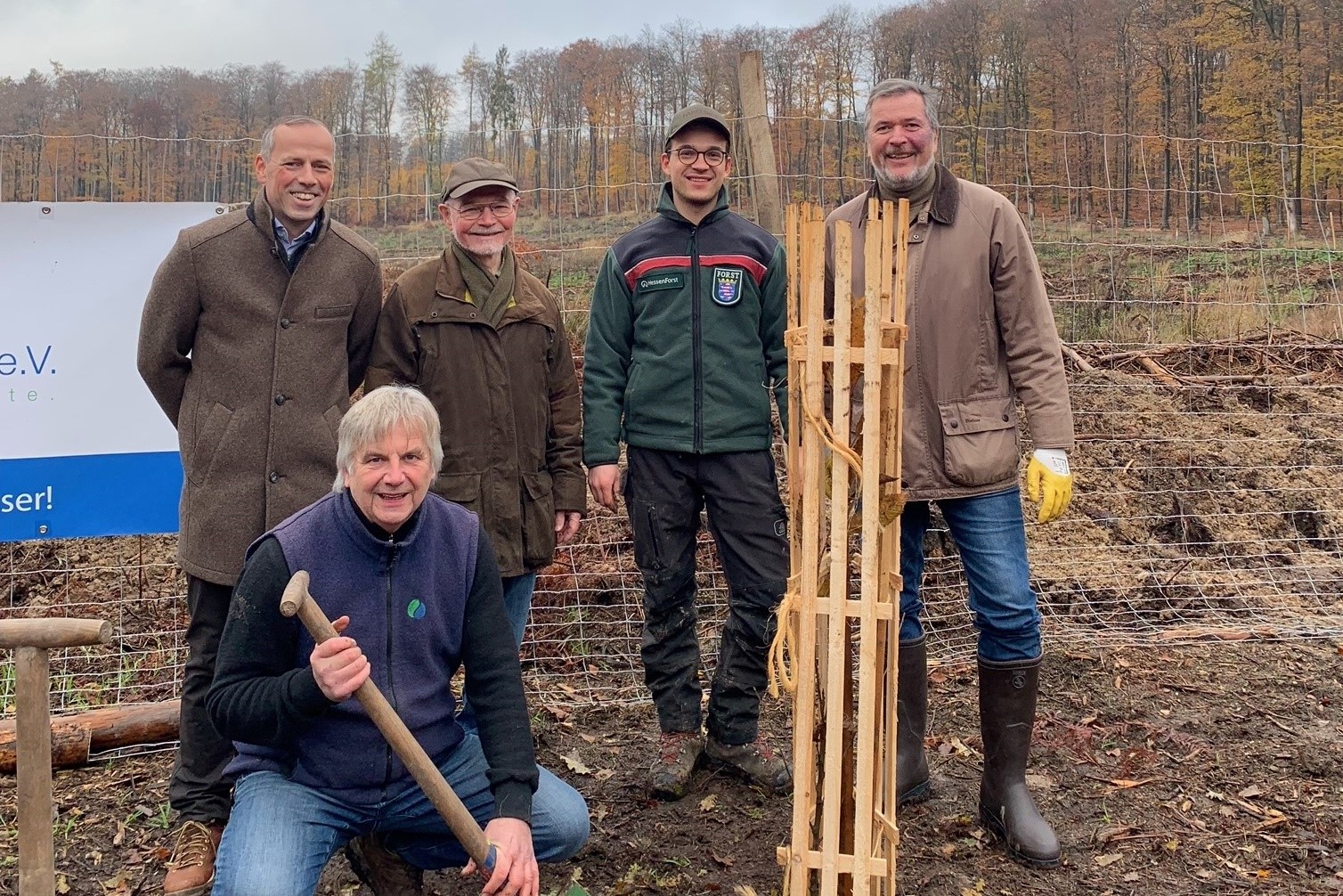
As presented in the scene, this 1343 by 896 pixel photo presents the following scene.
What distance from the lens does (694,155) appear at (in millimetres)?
3311

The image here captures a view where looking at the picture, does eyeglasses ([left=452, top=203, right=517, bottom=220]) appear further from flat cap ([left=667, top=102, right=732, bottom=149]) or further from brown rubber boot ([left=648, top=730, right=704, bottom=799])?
brown rubber boot ([left=648, top=730, right=704, bottom=799])

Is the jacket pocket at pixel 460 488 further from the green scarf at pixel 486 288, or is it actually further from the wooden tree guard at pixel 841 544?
the wooden tree guard at pixel 841 544

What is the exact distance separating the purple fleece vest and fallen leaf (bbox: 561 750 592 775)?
1.48m

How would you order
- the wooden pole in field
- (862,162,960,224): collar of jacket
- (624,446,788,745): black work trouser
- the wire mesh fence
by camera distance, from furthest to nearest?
the wooden pole in field
the wire mesh fence
(624,446,788,745): black work trouser
(862,162,960,224): collar of jacket

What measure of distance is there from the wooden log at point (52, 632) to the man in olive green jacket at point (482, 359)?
1.17 meters

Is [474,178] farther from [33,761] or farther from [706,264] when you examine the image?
[33,761]

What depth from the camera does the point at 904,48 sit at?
23.8 m

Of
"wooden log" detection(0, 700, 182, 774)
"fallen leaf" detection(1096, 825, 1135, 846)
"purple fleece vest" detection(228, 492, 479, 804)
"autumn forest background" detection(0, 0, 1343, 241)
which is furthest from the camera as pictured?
"autumn forest background" detection(0, 0, 1343, 241)

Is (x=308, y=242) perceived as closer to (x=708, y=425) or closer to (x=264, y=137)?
(x=264, y=137)

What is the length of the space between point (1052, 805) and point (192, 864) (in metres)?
2.59

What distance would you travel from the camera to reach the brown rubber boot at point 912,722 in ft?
11.0

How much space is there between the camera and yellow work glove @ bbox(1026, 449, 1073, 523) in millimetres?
2967

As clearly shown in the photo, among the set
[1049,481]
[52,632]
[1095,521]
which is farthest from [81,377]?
[1095,521]

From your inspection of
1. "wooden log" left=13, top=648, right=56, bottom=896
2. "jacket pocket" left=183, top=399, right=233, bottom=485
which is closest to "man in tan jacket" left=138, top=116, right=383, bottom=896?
"jacket pocket" left=183, top=399, right=233, bottom=485
